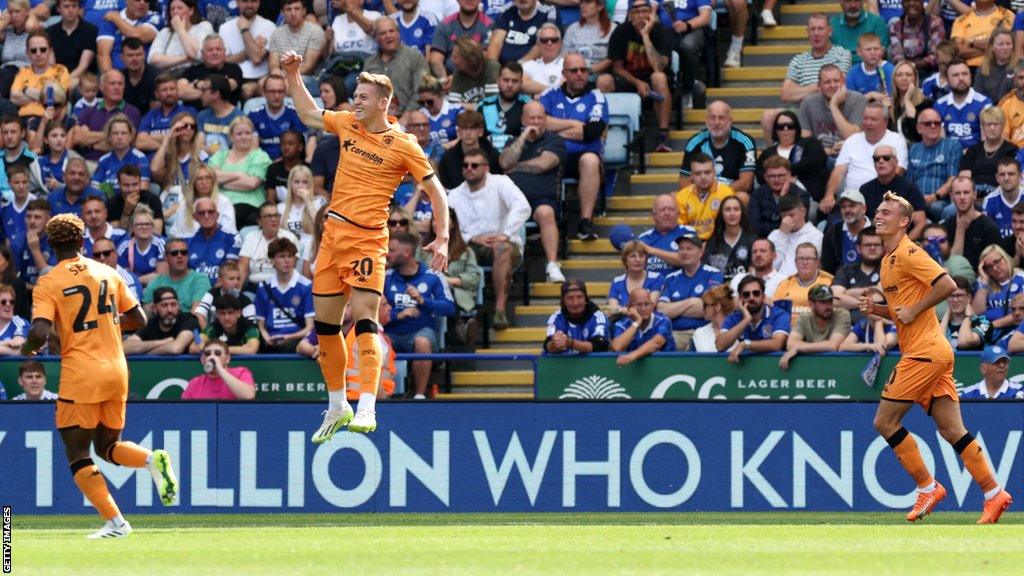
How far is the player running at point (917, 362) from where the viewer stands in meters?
13.8

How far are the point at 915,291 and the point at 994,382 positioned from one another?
9.51ft

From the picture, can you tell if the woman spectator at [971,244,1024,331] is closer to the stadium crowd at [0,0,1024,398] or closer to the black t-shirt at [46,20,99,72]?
the stadium crowd at [0,0,1024,398]

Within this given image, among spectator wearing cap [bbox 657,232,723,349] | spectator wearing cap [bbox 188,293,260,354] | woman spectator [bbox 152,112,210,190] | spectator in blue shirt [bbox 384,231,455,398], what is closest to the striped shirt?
spectator wearing cap [bbox 657,232,723,349]

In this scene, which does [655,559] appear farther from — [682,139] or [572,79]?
[682,139]

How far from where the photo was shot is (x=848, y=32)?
20828 mm

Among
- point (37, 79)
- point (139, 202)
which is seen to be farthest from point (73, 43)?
point (139, 202)

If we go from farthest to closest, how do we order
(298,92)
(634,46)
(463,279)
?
(634,46) → (463,279) → (298,92)

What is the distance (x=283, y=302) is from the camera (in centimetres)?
1858

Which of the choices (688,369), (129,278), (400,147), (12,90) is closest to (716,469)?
(688,369)

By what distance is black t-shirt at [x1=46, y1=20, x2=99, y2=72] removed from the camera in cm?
2305

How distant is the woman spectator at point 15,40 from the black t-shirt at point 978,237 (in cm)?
1165

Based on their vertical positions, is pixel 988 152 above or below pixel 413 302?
above

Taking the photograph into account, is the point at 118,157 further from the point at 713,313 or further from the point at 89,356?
the point at 89,356

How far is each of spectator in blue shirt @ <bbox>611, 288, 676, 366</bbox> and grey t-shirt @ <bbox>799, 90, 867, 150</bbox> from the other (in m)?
3.18
